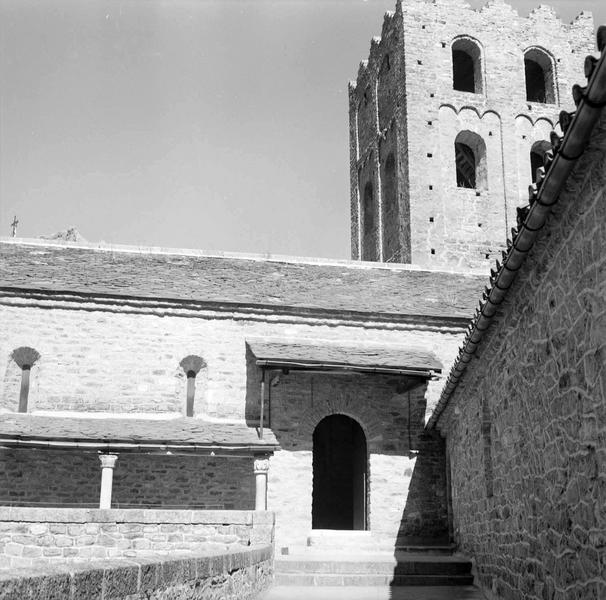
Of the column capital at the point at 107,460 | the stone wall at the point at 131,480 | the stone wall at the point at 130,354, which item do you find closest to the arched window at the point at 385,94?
the stone wall at the point at 130,354

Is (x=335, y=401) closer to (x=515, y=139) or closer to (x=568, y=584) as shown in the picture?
(x=568, y=584)

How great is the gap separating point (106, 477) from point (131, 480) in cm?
164

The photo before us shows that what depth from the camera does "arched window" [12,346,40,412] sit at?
57.1 feet

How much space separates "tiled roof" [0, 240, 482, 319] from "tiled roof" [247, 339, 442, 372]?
38.6 inches

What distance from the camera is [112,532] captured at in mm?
12406

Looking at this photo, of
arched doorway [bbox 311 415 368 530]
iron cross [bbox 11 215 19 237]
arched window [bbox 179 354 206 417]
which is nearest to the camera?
arched window [bbox 179 354 206 417]

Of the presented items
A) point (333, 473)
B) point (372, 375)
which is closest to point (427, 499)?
point (372, 375)

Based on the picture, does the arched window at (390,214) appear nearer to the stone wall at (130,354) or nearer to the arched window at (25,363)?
the stone wall at (130,354)

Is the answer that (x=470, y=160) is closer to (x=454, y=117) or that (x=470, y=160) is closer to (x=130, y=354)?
(x=454, y=117)

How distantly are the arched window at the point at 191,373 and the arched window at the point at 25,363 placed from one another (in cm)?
315

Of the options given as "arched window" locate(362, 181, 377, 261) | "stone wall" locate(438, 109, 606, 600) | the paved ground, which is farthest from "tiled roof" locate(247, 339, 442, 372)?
"arched window" locate(362, 181, 377, 261)

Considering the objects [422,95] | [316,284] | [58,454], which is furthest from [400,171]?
[58,454]

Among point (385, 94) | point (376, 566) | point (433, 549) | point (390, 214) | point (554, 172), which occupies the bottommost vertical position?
point (376, 566)

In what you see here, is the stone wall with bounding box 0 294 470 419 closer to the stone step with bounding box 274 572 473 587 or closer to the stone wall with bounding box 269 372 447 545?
the stone wall with bounding box 269 372 447 545
